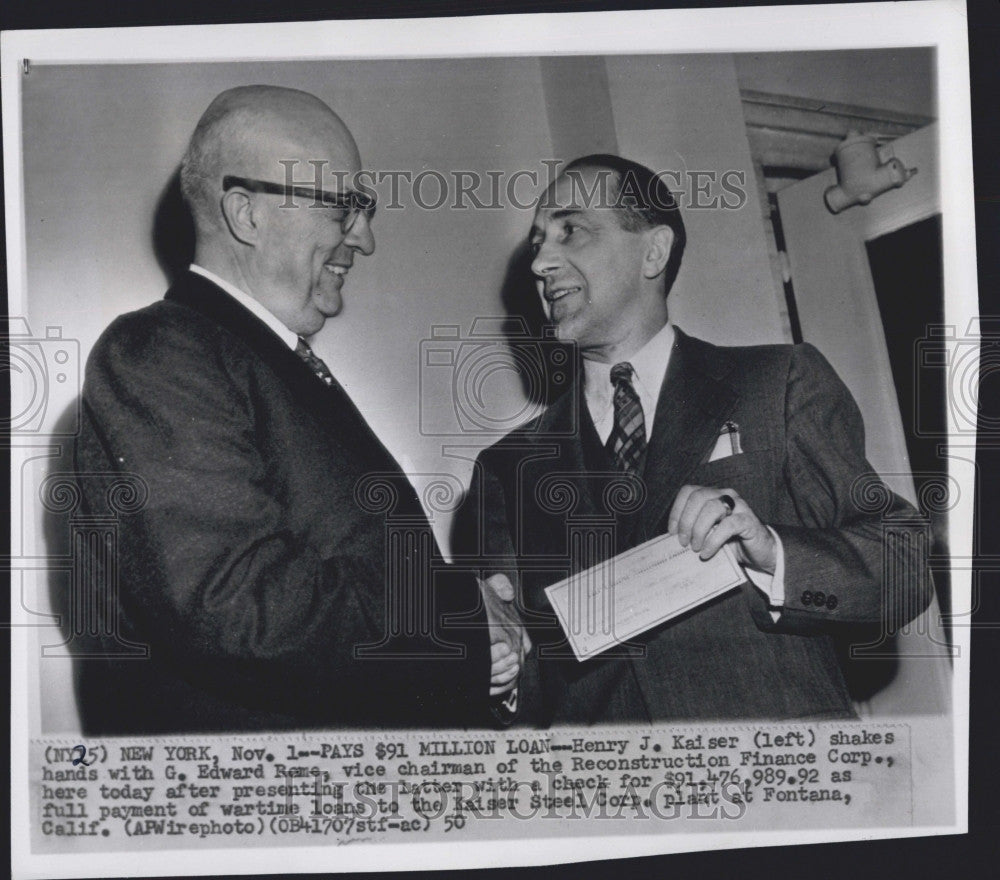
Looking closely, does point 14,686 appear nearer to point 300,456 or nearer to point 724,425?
point 300,456

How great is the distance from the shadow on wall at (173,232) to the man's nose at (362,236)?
250 millimetres

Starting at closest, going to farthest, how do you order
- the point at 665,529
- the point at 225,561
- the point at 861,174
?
the point at 225,561, the point at 665,529, the point at 861,174

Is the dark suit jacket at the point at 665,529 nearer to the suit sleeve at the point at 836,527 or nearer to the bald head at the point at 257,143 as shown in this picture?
the suit sleeve at the point at 836,527

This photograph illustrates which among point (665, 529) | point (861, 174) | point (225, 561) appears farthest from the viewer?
point (861, 174)

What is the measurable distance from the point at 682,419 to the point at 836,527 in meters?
0.31

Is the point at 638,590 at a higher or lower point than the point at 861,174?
lower

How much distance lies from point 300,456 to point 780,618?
0.80m

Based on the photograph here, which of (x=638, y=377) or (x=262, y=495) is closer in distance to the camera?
(x=262, y=495)

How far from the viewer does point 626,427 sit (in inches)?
63.9

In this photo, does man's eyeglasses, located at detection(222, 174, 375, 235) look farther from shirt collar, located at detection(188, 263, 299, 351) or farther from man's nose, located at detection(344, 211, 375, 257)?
shirt collar, located at detection(188, 263, 299, 351)

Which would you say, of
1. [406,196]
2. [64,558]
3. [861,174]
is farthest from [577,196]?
[64,558]

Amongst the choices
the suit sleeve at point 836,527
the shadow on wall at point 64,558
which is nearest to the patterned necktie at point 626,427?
the suit sleeve at point 836,527

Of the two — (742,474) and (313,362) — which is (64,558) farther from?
(742,474)

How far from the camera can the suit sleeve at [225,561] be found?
58.6 inches
